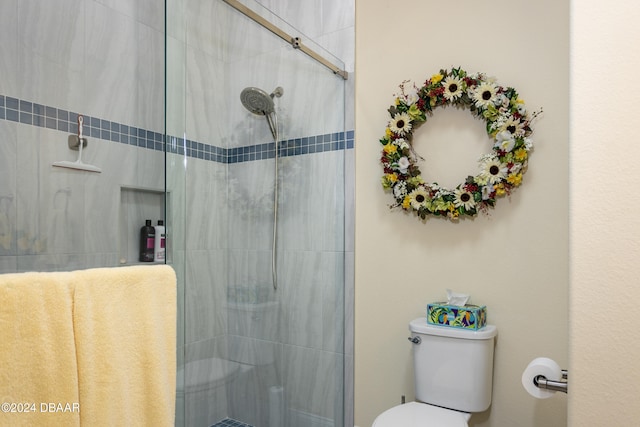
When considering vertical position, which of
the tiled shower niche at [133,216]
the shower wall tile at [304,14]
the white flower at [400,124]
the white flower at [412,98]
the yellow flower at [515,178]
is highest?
the shower wall tile at [304,14]

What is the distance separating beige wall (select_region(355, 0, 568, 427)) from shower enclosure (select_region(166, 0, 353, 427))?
0.48 feet

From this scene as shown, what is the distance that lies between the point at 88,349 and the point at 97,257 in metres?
0.99

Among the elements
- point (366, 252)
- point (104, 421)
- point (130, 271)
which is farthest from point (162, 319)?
point (366, 252)

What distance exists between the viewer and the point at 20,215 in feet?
5.35

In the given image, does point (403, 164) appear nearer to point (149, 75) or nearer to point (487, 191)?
point (487, 191)

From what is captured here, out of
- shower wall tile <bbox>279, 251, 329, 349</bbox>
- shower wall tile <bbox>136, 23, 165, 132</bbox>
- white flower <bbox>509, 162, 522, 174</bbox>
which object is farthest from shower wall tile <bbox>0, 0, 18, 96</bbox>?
white flower <bbox>509, 162, 522, 174</bbox>

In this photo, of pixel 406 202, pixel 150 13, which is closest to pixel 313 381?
pixel 406 202

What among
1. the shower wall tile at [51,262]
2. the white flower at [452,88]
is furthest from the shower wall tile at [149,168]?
the white flower at [452,88]

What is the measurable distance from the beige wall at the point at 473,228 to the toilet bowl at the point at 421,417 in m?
0.26

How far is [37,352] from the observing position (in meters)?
0.91

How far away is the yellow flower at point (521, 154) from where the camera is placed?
172 cm

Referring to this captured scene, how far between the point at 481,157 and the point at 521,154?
0.53ft

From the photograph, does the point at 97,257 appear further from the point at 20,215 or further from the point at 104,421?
the point at 104,421

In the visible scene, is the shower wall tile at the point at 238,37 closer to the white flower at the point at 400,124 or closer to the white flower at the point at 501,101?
the white flower at the point at 400,124
